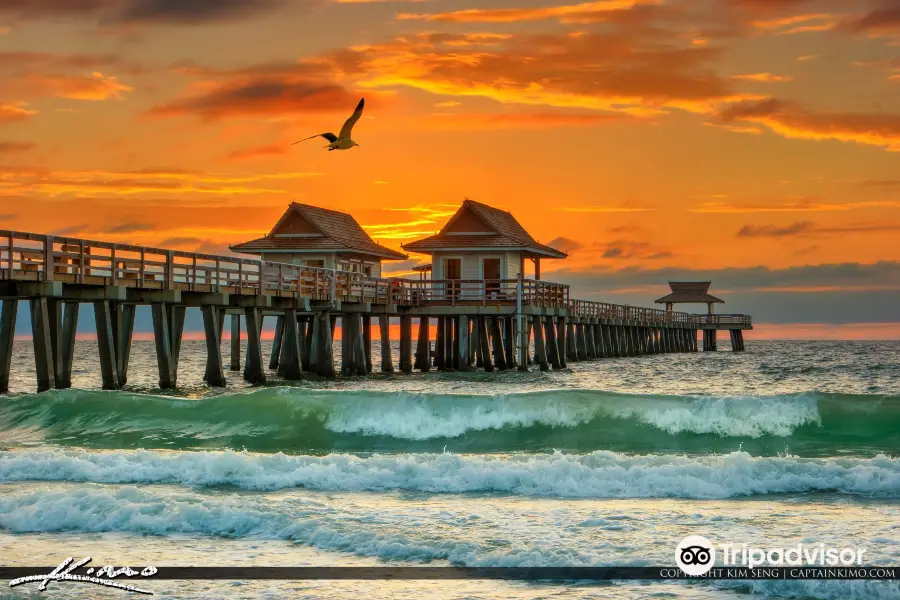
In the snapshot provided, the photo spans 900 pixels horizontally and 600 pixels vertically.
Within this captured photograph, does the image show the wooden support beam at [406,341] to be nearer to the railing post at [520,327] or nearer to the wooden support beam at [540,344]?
the railing post at [520,327]

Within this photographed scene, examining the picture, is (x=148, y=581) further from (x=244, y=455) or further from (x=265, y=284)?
(x=265, y=284)

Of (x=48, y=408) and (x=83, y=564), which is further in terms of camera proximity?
(x=48, y=408)

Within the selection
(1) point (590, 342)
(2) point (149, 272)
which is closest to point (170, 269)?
(2) point (149, 272)

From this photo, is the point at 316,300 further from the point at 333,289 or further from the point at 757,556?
the point at 757,556

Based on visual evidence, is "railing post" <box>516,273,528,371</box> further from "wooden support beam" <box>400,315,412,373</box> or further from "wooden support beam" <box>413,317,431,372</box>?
"wooden support beam" <box>400,315,412,373</box>

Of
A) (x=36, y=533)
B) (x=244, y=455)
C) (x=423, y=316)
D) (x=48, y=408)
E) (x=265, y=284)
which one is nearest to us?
(x=36, y=533)

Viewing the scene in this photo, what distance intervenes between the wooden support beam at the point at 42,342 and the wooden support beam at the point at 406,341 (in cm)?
2095

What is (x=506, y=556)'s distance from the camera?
9.62 metres

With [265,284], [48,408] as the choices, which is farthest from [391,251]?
[48,408]

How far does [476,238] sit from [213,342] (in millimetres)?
18109

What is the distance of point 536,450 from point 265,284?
56.3ft

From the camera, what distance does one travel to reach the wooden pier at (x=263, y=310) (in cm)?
2461

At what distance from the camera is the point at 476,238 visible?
46.9m

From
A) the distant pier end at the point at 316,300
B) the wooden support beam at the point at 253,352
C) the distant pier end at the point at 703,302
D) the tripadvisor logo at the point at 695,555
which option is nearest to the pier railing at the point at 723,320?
the distant pier end at the point at 703,302
